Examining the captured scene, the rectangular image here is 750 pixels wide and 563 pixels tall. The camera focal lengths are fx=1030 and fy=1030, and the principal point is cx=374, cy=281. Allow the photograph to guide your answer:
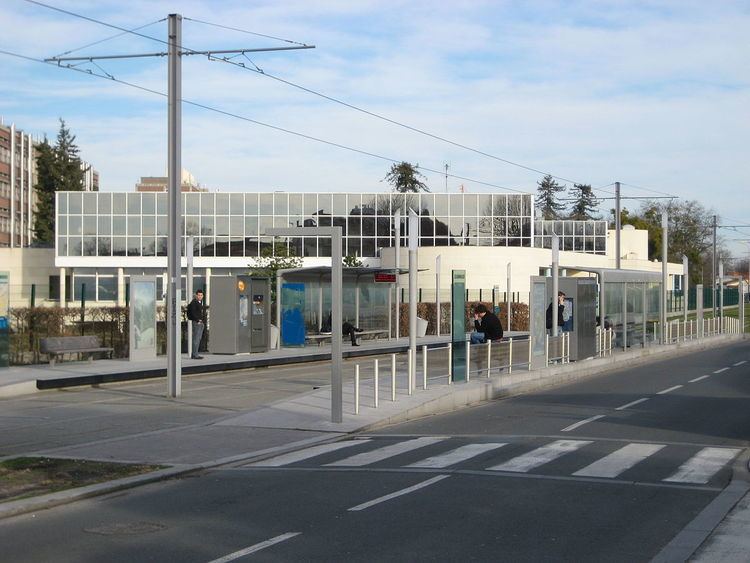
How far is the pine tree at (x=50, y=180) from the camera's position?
10194 cm

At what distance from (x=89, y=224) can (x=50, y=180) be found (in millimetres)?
39829

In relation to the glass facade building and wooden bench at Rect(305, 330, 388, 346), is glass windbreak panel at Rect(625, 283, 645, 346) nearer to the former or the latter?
wooden bench at Rect(305, 330, 388, 346)

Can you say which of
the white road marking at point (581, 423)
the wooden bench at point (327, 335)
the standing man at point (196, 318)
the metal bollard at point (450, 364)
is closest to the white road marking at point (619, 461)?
the white road marking at point (581, 423)

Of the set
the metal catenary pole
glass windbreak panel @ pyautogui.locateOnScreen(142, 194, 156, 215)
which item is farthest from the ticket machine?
glass windbreak panel @ pyautogui.locateOnScreen(142, 194, 156, 215)

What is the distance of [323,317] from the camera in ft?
124

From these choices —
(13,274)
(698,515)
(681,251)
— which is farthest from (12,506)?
(681,251)

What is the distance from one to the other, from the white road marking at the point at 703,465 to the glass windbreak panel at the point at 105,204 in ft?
188

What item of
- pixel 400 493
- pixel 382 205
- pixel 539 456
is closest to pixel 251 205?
pixel 382 205

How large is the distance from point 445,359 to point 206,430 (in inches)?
281

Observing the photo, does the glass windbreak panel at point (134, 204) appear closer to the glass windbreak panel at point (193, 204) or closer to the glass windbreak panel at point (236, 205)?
the glass windbreak panel at point (193, 204)

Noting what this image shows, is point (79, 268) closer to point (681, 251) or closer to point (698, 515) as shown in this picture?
point (698, 515)

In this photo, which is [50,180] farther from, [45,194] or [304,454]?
[304,454]

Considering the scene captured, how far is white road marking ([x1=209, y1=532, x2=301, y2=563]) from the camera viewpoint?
7968 mm

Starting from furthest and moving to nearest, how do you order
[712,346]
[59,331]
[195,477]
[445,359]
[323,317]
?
1. [712,346]
2. [323,317]
3. [59,331]
4. [445,359]
5. [195,477]
